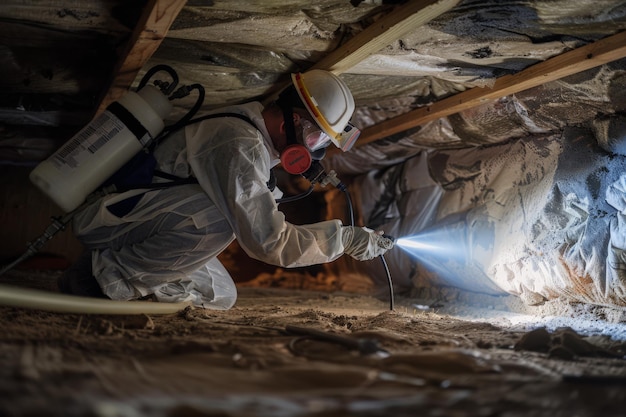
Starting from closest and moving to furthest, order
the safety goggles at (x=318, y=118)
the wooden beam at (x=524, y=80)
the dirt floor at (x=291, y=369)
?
the dirt floor at (x=291, y=369), the wooden beam at (x=524, y=80), the safety goggles at (x=318, y=118)

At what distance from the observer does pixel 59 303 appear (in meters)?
1.79

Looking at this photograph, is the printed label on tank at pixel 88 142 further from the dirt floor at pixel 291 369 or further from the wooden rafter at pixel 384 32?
the wooden rafter at pixel 384 32

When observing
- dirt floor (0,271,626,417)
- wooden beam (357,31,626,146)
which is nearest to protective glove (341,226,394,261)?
dirt floor (0,271,626,417)

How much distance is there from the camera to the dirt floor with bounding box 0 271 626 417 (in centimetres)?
94

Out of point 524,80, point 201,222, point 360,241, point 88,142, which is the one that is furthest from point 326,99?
point 88,142

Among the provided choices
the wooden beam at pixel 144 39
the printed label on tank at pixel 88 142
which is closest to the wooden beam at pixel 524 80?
the wooden beam at pixel 144 39

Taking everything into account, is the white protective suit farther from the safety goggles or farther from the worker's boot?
the safety goggles

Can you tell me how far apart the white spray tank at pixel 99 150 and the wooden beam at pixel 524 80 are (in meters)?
1.51

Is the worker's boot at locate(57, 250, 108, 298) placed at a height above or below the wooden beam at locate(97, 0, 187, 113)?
below

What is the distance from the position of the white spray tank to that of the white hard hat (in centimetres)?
64

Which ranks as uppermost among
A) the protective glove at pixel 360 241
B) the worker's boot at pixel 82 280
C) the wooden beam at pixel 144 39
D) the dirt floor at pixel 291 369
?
the wooden beam at pixel 144 39

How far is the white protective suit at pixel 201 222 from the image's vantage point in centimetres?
194

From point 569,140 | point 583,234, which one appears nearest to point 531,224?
point 583,234

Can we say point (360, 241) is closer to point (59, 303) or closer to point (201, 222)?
point (201, 222)
